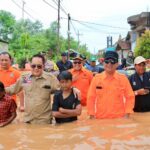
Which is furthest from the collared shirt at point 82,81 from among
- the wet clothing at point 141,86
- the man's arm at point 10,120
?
the man's arm at point 10,120

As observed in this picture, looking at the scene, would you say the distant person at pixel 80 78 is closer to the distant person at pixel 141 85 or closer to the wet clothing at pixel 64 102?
the distant person at pixel 141 85

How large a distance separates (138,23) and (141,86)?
4862 centimetres

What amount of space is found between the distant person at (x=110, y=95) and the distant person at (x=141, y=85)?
4.19 feet

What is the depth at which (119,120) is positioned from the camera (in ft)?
21.0

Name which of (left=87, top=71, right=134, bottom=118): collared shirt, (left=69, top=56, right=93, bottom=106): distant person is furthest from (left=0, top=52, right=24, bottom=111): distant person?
(left=87, top=71, right=134, bottom=118): collared shirt

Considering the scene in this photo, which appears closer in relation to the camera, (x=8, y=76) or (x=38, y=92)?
(x=38, y=92)

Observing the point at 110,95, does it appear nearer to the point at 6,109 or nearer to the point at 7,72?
the point at 6,109

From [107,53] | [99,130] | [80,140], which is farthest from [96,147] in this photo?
[107,53]

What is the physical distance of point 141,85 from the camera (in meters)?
7.89

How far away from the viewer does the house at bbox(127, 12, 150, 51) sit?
51.5 metres

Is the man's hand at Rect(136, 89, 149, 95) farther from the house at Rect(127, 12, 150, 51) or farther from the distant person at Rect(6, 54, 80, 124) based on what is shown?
the house at Rect(127, 12, 150, 51)

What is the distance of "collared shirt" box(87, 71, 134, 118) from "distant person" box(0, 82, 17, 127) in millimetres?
1184

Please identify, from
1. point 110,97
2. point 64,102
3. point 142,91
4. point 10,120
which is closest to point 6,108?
point 10,120

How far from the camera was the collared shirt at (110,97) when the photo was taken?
6453mm
